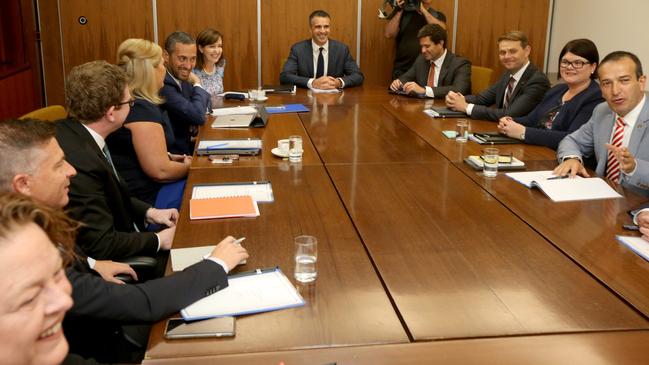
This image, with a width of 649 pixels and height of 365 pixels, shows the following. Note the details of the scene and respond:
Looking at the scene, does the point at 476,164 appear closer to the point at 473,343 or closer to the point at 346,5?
the point at 473,343

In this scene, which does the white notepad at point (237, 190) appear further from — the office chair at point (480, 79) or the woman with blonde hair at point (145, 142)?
the office chair at point (480, 79)

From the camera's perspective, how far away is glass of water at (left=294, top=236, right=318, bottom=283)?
1.73 metres

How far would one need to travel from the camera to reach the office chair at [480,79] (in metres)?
5.23

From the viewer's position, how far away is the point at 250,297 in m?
1.59

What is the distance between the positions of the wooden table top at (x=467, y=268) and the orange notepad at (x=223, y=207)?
38 cm

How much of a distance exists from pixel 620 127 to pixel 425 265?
1669mm

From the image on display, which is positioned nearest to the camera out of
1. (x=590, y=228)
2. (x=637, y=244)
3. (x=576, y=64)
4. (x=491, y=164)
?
(x=637, y=244)

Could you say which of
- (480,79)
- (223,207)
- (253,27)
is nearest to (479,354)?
(223,207)

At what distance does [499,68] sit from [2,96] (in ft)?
17.8

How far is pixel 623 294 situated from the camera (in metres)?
1.64

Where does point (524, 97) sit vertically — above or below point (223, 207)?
above

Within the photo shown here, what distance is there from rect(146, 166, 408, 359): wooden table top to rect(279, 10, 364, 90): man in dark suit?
326 cm

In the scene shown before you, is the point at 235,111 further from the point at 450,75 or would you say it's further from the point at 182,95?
the point at 450,75

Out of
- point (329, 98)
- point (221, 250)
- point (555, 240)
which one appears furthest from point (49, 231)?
point (329, 98)
